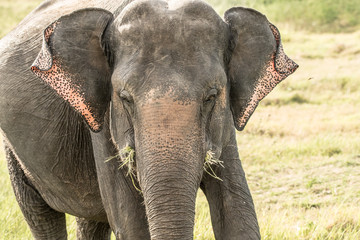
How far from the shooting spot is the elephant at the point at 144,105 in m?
3.14

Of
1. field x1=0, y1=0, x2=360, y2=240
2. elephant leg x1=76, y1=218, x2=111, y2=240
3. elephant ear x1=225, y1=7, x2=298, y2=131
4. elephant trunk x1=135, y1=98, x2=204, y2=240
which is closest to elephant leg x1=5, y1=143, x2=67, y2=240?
elephant leg x1=76, y1=218, x2=111, y2=240

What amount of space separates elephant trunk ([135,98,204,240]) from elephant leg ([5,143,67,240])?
217 centimetres

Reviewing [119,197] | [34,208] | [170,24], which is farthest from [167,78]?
[34,208]

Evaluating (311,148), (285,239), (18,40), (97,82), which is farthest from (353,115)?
(97,82)

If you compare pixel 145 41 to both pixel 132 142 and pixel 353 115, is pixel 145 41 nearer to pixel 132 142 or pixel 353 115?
pixel 132 142

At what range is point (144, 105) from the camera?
3.20 meters

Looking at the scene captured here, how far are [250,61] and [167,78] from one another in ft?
2.21

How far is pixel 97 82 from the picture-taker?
3.71m

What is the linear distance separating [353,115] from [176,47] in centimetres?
775

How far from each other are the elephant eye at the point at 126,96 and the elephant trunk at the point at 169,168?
16 cm

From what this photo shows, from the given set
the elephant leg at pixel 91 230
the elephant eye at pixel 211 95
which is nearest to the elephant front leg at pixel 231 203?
the elephant eye at pixel 211 95

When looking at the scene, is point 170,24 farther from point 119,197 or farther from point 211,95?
point 119,197

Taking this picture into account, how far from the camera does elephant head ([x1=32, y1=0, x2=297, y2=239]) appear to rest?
3.12 meters

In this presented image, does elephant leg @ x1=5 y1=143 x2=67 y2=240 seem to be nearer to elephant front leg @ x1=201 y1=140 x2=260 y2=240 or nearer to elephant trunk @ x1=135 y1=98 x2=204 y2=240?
elephant front leg @ x1=201 y1=140 x2=260 y2=240
